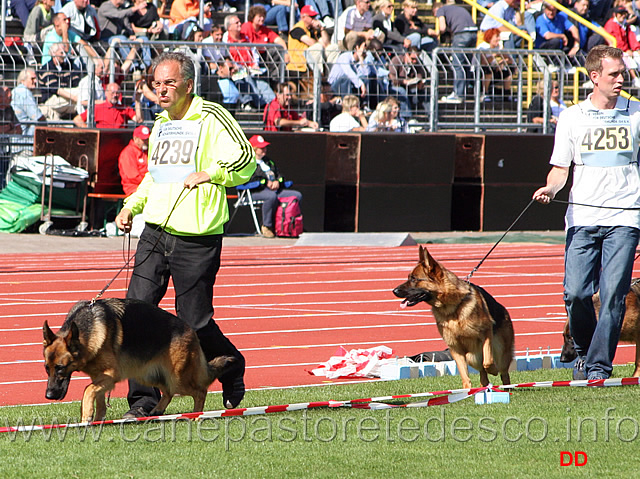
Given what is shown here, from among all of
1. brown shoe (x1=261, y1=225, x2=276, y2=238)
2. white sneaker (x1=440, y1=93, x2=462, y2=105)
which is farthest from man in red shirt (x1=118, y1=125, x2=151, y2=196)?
white sneaker (x1=440, y1=93, x2=462, y2=105)

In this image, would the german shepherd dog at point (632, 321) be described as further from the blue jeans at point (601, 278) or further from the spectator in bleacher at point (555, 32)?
the spectator in bleacher at point (555, 32)

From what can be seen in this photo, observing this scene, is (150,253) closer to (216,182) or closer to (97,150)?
(216,182)

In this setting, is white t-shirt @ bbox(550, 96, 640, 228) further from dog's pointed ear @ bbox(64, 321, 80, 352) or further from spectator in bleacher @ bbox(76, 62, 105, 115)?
spectator in bleacher @ bbox(76, 62, 105, 115)

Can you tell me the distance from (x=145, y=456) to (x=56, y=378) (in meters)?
0.92

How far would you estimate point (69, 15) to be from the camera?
73.7 feet

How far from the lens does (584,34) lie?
1145 inches

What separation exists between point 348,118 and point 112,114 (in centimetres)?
444

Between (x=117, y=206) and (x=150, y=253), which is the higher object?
(x=150, y=253)

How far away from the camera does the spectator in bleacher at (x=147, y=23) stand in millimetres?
23391

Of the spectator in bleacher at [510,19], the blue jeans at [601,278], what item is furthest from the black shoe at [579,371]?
the spectator in bleacher at [510,19]

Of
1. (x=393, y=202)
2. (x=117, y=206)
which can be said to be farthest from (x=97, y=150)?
(x=393, y=202)

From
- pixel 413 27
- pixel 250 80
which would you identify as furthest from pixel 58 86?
pixel 413 27

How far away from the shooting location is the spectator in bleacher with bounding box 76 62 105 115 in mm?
20203

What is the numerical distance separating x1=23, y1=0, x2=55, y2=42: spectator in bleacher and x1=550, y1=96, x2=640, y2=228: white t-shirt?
50.5 ft
